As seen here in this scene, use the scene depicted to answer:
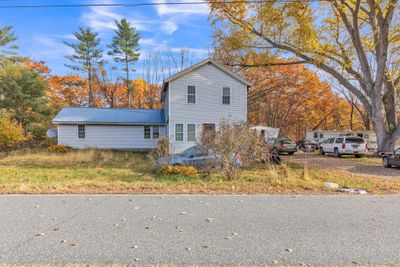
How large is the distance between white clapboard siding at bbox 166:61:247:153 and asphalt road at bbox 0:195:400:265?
13359 millimetres

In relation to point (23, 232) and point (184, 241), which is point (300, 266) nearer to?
point (184, 241)

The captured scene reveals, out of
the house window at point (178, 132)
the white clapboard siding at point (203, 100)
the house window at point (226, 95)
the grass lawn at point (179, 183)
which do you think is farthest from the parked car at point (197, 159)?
the house window at point (226, 95)

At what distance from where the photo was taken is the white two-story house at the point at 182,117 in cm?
2027

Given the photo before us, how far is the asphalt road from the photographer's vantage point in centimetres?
370

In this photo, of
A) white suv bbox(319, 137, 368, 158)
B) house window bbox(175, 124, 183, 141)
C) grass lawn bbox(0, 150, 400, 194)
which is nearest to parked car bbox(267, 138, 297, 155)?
white suv bbox(319, 137, 368, 158)

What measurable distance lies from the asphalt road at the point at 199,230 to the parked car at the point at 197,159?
3.17 meters

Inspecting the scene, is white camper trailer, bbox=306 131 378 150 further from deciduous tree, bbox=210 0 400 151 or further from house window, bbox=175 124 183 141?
house window, bbox=175 124 183 141

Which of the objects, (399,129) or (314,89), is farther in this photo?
(314,89)

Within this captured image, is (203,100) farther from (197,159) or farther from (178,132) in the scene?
(197,159)

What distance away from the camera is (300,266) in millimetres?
3436

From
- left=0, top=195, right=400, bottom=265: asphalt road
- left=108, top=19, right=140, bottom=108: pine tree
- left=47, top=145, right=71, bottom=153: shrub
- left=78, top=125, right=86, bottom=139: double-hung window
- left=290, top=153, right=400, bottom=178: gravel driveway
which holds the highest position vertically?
left=108, top=19, right=140, bottom=108: pine tree

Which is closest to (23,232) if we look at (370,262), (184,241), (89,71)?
(184,241)

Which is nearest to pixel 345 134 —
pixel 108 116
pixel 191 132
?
pixel 191 132

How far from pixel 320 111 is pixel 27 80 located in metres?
43.3
